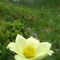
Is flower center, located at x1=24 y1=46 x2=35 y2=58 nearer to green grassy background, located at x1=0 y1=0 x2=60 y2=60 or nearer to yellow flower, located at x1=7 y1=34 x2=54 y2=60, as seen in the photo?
yellow flower, located at x1=7 y1=34 x2=54 y2=60

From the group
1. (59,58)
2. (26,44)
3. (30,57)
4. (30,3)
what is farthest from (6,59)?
(30,3)

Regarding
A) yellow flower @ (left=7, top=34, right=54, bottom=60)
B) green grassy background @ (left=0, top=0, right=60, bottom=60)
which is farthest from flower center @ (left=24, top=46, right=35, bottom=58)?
green grassy background @ (left=0, top=0, right=60, bottom=60)

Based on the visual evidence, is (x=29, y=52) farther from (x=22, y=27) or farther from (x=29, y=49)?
(x=22, y=27)

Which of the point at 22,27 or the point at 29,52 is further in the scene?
the point at 22,27

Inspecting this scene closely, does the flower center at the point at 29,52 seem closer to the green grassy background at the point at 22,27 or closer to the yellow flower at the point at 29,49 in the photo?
the yellow flower at the point at 29,49

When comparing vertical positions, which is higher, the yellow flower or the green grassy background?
the yellow flower

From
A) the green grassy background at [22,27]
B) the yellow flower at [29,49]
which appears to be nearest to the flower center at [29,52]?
the yellow flower at [29,49]

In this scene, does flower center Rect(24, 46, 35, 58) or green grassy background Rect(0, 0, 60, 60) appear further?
green grassy background Rect(0, 0, 60, 60)

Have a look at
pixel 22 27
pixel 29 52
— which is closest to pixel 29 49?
pixel 29 52
